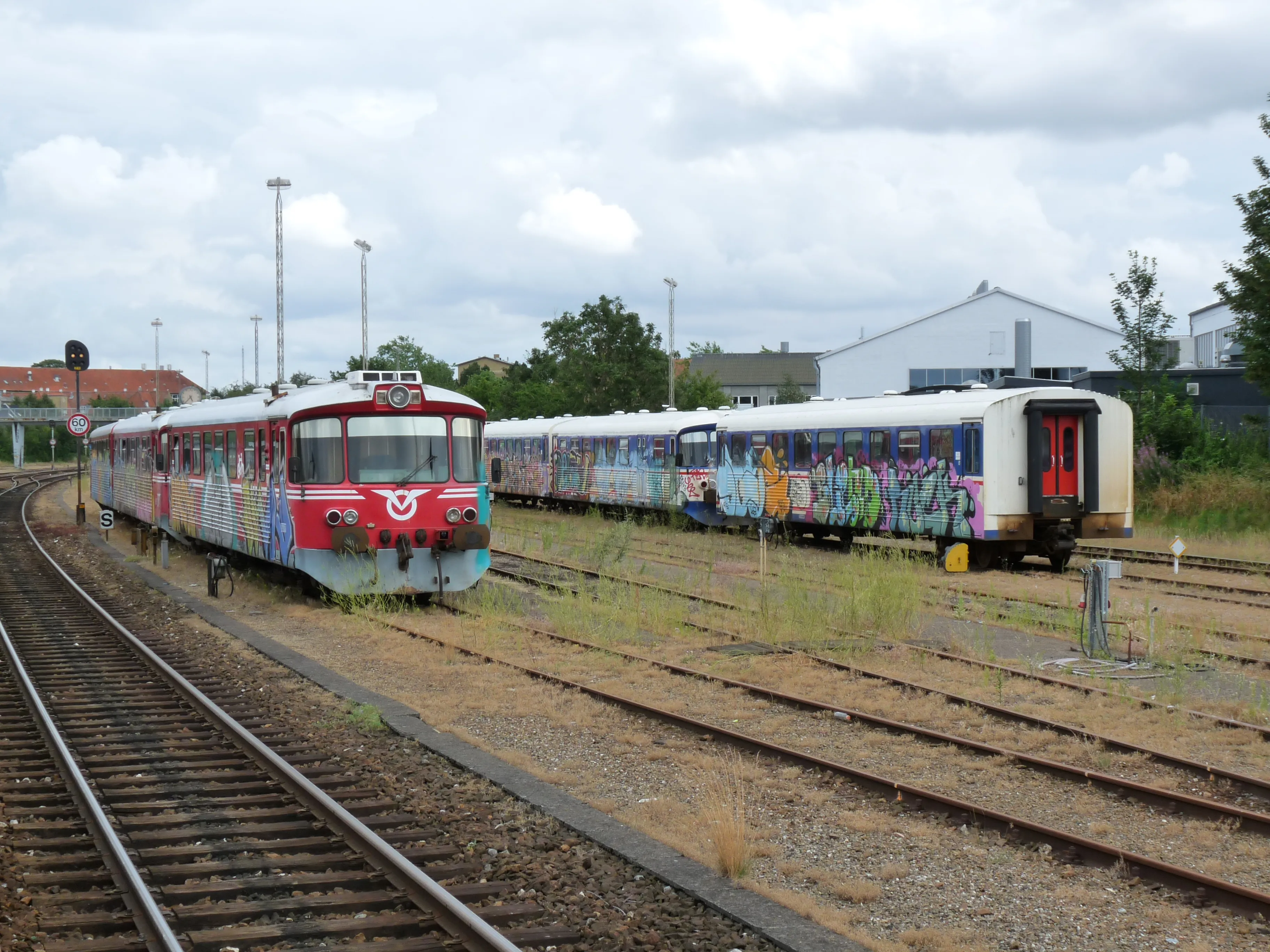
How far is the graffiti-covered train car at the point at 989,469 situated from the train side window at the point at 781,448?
1763 mm

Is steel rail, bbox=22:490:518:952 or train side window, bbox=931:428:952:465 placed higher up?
train side window, bbox=931:428:952:465

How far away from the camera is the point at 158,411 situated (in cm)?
2989

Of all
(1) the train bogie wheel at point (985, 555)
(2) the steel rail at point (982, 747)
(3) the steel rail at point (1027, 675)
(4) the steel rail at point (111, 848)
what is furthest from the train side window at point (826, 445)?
(4) the steel rail at point (111, 848)

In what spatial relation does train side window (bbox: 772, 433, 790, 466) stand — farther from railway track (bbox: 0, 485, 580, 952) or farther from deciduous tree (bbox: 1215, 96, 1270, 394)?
railway track (bbox: 0, 485, 580, 952)

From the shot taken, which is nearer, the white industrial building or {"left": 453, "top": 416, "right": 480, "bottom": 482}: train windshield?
{"left": 453, "top": 416, "right": 480, "bottom": 482}: train windshield

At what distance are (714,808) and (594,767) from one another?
5.00 feet

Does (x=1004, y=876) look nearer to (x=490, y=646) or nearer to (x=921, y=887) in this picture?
(x=921, y=887)

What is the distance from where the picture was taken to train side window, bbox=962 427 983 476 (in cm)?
2016

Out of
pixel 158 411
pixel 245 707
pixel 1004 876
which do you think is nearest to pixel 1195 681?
pixel 1004 876

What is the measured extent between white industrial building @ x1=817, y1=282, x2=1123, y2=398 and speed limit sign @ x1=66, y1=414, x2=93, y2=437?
116 ft

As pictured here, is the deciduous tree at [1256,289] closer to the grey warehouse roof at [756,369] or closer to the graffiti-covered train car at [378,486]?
the graffiti-covered train car at [378,486]

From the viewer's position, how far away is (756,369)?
4291 inches

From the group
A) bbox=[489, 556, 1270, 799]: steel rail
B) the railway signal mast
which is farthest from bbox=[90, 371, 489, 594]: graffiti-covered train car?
the railway signal mast

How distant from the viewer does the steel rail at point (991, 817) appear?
6.19m
